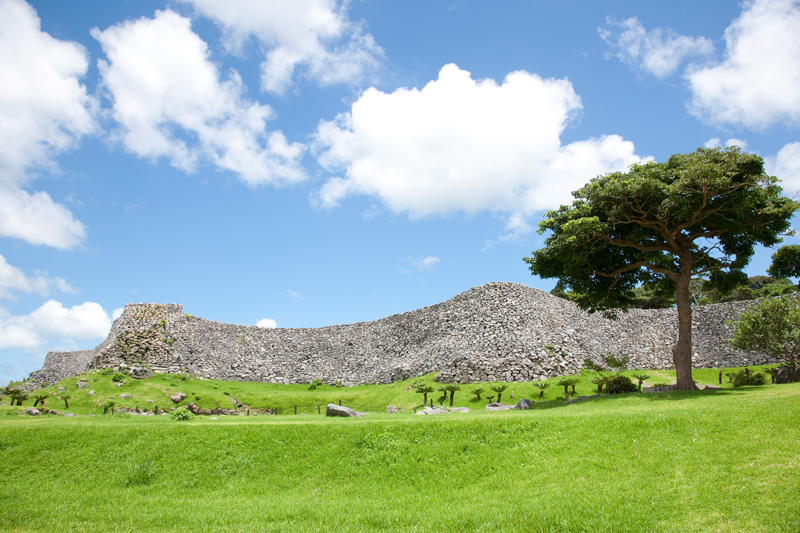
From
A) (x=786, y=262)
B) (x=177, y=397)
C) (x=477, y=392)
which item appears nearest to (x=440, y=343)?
(x=477, y=392)

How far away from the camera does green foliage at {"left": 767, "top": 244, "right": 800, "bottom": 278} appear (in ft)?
152

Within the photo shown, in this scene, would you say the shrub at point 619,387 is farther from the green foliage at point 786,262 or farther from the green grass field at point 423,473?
the green foliage at point 786,262

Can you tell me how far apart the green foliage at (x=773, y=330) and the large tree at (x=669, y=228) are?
19.1 feet

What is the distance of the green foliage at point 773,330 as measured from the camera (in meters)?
30.6

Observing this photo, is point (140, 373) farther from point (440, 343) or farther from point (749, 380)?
point (749, 380)

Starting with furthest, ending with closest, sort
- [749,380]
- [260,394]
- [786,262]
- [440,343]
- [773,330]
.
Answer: [786,262], [440,343], [260,394], [773,330], [749,380]

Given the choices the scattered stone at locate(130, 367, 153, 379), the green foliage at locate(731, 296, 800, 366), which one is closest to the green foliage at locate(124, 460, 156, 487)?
the scattered stone at locate(130, 367, 153, 379)

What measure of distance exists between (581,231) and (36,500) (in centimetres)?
2566

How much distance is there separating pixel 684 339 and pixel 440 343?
22.8m

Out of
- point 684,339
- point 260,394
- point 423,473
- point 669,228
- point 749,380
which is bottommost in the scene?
point 260,394

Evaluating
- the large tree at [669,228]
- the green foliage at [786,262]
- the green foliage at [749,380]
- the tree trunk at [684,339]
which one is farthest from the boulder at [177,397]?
the green foliage at [786,262]

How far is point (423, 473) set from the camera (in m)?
14.0

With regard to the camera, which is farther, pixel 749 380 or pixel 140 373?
pixel 140 373

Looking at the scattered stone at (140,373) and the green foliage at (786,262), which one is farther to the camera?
the green foliage at (786,262)
